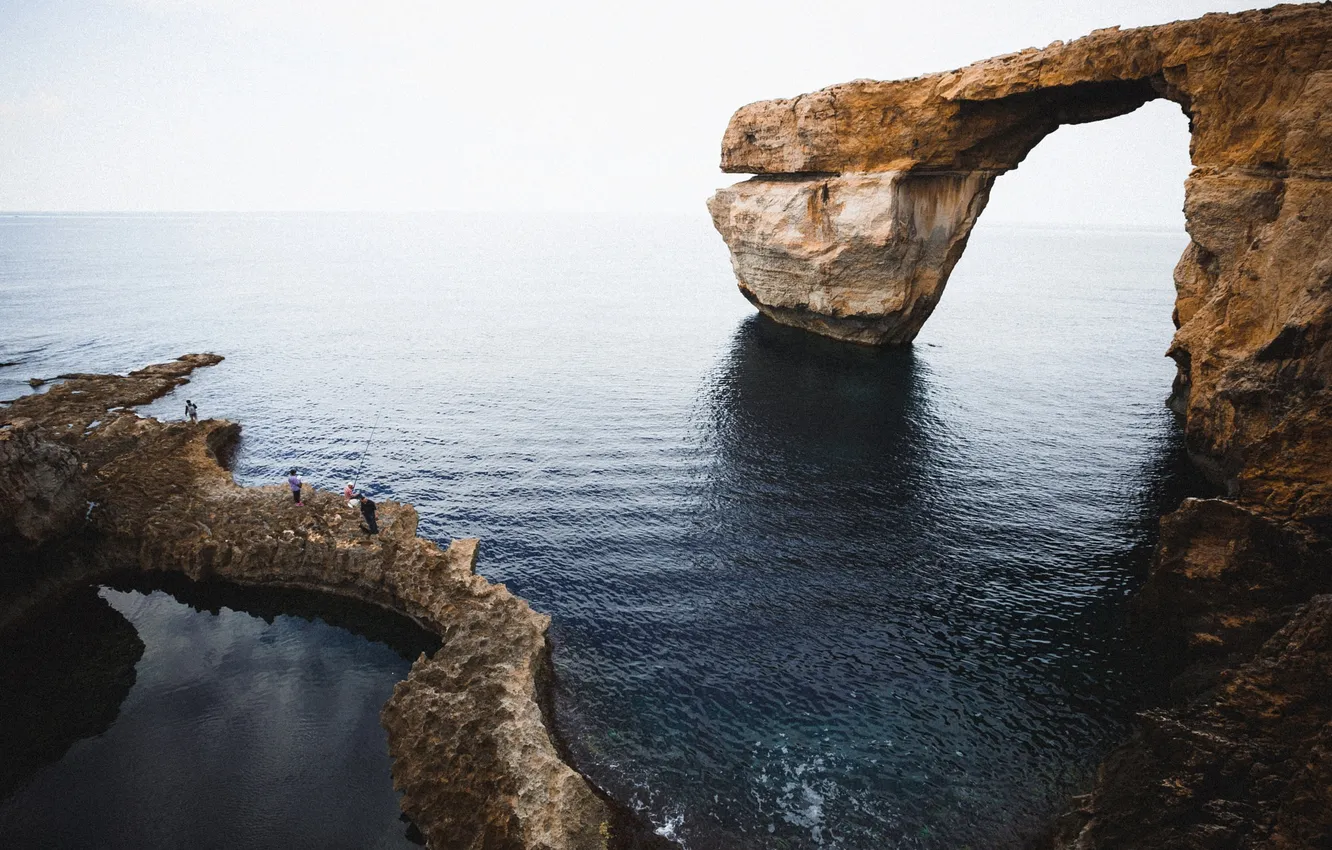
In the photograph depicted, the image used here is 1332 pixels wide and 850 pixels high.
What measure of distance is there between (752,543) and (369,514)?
13.5m

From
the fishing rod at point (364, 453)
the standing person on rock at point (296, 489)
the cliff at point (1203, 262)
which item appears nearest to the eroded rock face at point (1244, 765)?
the cliff at point (1203, 262)

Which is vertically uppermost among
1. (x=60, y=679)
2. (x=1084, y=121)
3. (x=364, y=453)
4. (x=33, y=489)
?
(x=1084, y=121)

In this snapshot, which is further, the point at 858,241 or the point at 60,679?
the point at 858,241

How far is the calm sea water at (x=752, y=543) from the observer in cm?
1461

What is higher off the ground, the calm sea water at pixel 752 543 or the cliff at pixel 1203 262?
the cliff at pixel 1203 262

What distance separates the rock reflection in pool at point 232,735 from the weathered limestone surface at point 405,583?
1047 millimetres

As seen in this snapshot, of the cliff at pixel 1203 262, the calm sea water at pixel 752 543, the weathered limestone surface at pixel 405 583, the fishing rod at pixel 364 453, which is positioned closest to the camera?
the cliff at pixel 1203 262

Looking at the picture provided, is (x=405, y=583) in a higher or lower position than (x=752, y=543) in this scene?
lower

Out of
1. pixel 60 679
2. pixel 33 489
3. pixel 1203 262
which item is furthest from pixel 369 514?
pixel 1203 262

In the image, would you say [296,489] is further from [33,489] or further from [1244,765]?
[1244,765]

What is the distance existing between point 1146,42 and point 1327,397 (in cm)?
1991

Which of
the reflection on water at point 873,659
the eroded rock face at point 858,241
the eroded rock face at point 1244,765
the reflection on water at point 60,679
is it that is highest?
the eroded rock face at point 858,241

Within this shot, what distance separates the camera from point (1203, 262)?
2673cm

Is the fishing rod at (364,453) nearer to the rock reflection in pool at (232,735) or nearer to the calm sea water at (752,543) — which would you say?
the calm sea water at (752,543)
